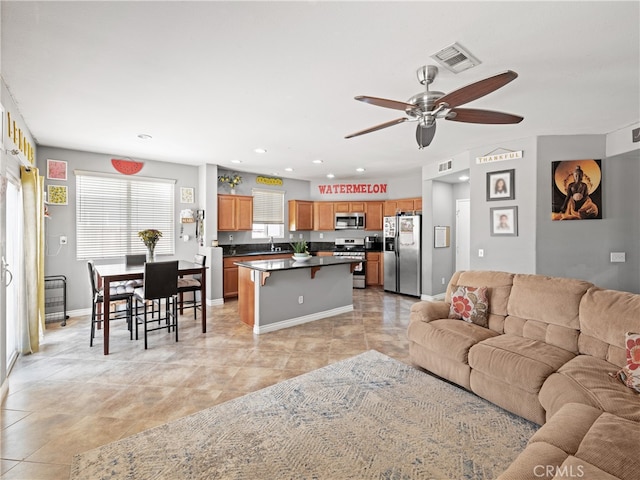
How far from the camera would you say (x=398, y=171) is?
22.1 feet

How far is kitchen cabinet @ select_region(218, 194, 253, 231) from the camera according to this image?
6.29 m

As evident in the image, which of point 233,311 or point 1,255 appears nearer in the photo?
point 1,255

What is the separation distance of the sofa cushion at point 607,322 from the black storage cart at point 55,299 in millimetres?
6137

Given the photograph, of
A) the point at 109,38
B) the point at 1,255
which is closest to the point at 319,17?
the point at 109,38

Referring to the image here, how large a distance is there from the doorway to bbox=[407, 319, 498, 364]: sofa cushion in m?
4.29

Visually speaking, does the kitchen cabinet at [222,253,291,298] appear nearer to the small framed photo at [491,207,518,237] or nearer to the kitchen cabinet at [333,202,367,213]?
the kitchen cabinet at [333,202,367,213]

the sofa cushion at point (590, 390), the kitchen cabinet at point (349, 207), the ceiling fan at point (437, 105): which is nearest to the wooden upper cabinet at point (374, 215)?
the kitchen cabinet at point (349, 207)

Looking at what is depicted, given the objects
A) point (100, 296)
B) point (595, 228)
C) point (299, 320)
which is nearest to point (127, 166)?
point (100, 296)

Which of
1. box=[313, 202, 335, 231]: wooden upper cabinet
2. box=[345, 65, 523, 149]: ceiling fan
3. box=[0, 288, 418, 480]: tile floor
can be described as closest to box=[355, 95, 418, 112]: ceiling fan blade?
box=[345, 65, 523, 149]: ceiling fan

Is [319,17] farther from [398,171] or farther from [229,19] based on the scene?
[398,171]

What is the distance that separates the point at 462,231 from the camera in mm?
6969

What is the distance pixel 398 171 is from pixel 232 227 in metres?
3.71

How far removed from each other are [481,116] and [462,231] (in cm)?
496

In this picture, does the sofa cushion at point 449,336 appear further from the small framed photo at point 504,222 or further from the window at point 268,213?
the window at point 268,213
